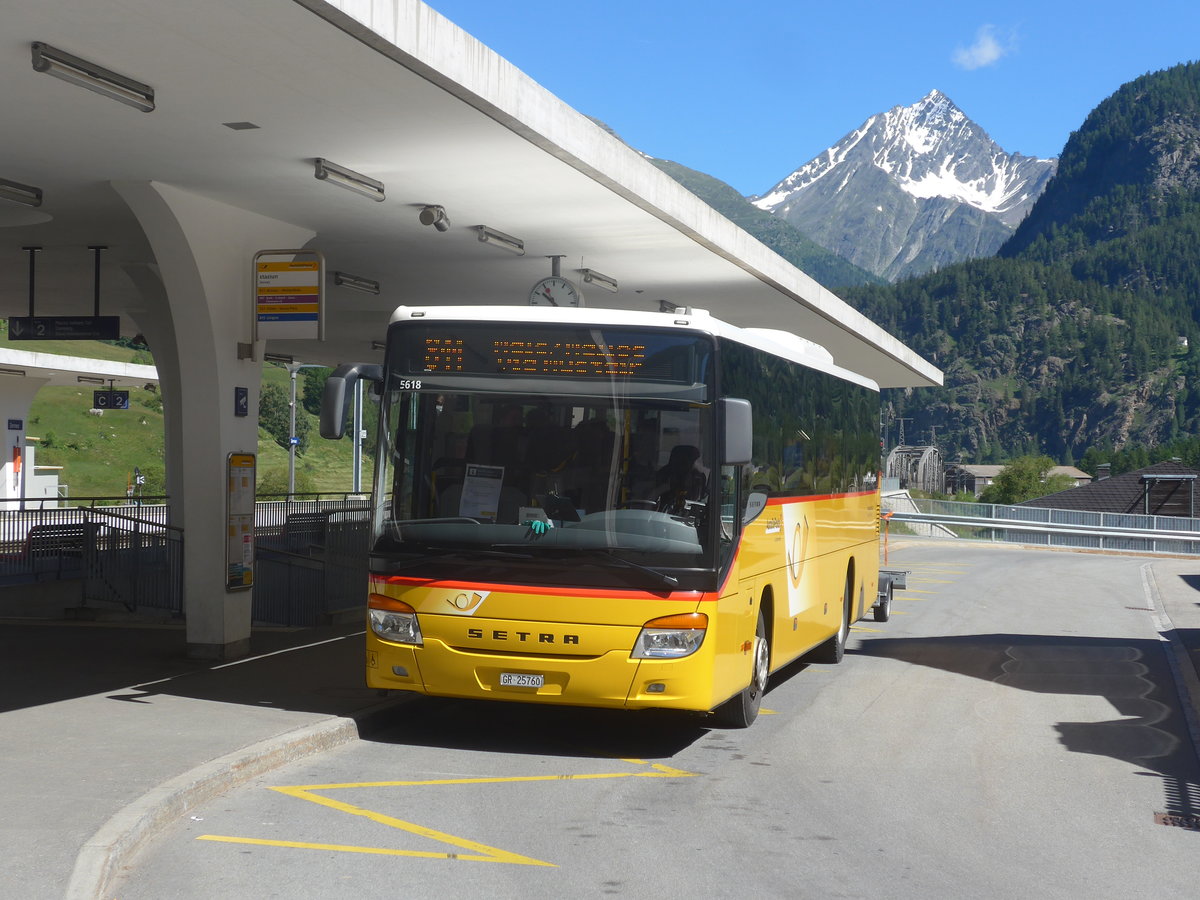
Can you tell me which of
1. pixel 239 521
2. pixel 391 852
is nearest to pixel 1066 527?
pixel 239 521

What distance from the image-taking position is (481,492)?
377 inches

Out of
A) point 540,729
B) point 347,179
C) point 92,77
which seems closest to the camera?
point 92,77

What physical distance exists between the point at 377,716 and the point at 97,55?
516cm

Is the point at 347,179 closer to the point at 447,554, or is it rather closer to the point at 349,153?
the point at 349,153

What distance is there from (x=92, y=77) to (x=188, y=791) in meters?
4.96

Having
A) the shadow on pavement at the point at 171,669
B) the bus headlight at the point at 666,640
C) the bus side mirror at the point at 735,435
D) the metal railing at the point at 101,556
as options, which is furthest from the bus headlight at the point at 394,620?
the metal railing at the point at 101,556

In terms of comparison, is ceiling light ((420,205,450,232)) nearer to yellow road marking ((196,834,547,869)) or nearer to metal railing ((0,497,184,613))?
metal railing ((0,497,184,613))

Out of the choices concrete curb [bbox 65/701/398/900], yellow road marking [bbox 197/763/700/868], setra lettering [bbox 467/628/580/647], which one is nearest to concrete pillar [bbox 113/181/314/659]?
concrete curb [bbox 65/701/398/900]

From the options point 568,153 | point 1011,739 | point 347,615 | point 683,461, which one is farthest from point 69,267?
point 1011,739

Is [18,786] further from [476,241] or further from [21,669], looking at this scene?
[476,241]

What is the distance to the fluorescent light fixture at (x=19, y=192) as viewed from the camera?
1366cm

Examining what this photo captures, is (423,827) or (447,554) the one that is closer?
(423,827)

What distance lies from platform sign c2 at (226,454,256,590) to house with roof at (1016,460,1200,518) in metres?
82.9

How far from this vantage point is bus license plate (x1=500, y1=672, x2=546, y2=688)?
30.9ft
